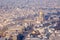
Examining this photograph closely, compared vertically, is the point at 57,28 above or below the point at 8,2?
below

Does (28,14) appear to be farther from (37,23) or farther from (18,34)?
(18,34)

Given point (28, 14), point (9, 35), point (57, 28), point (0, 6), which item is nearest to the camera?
point (9, 35)

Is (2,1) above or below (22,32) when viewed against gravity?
above

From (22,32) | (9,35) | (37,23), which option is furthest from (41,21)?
(9,35)

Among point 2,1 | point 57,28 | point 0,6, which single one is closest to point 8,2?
point 2,1

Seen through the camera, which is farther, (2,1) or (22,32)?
(2,1)

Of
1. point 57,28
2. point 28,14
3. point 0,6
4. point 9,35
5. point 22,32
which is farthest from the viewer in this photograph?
point 0,6

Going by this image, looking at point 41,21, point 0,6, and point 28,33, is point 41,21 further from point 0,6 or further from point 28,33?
point 0,6

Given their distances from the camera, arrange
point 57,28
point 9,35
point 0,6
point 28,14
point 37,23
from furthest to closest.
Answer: point 0,6 → point 28,14 → point 37,23 → point 57,28 → point 9,35

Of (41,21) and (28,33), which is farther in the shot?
(41,21)
